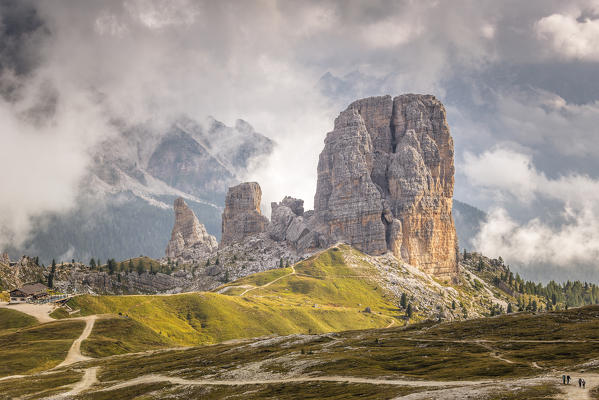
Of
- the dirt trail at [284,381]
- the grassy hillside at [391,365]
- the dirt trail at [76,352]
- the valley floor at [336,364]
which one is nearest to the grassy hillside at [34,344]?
the valley floor at [336,364]

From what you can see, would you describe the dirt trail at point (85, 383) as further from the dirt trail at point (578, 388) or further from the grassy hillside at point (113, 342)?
the dirt trail at point (578, 388)

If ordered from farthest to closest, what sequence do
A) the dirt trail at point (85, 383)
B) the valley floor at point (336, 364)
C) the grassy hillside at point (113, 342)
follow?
the grassy hillside at point (113, 342) → the dirt trail at point (85, 383) → the valley floor at point (336, 364)

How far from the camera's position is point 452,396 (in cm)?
7350

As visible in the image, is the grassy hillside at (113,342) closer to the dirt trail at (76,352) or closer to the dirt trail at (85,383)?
the dirt trail at (76,352)

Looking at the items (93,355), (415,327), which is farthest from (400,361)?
(93,355)

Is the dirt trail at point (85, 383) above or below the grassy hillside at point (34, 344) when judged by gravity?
below

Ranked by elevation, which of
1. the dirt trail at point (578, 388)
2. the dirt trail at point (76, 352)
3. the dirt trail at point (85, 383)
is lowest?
the dirt trail at point (85, 383)

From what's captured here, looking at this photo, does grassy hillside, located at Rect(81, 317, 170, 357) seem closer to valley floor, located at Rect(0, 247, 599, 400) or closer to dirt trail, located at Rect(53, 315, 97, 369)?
valley floor, located at Rect(0, 247, 599, 400)

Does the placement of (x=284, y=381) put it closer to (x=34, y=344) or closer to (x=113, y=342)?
(x=113, y=342)

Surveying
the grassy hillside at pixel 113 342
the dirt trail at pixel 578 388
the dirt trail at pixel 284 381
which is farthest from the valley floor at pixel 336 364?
the grassy hillside at pixel 113 342

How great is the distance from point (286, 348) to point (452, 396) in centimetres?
7919

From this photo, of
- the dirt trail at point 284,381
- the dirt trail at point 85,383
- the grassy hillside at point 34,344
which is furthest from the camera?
the grassy hillside at point 34,344

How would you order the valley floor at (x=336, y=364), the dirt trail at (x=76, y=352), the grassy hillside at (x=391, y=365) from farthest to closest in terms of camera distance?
1. the dirt trail at (x=76, y=352)
2. the valley floor at (x=336, y=364)
3. the grassy hillside at (x=391, y=365)

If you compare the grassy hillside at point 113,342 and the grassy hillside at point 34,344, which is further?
the grassy hillside at point 113,342
